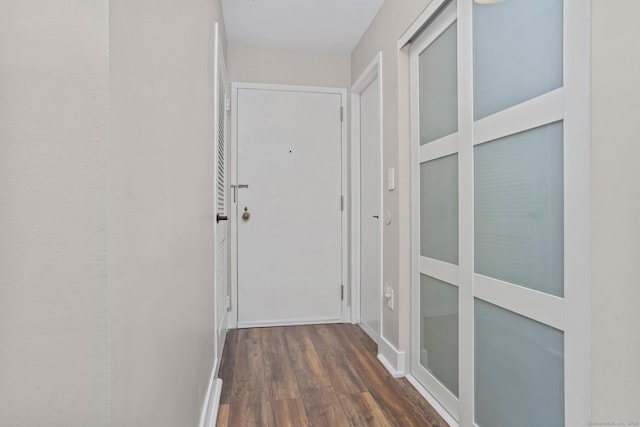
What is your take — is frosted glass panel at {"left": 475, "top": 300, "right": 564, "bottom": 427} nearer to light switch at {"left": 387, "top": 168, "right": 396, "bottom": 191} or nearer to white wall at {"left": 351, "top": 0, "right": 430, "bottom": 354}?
white wall at {"left": 351, "top": 0, "right": 430, "bottom": 354}

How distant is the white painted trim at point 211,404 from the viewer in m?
1.52

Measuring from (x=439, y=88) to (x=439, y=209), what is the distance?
0.61 m

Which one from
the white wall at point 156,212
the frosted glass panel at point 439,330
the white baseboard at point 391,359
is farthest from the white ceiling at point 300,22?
the white baseboard at point 391,359

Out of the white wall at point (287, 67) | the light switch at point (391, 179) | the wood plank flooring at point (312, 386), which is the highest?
the white wall at point (287, 67)

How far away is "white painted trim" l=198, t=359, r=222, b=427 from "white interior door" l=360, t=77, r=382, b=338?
1.25 m

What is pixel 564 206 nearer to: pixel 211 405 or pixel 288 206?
pixel 211 405

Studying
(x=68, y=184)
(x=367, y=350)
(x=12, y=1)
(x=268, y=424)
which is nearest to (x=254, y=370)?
(x=268, y=424)

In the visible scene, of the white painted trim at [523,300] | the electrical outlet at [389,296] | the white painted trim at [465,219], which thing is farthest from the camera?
the electrical outlet at [389,296]

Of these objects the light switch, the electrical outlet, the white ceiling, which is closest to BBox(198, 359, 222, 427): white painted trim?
the electrical outlet

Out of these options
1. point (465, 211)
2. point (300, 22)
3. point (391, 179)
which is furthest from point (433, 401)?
point (300, 22)

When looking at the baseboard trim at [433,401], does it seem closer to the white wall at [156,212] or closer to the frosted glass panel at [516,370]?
the frosted glass panel at [516,370]

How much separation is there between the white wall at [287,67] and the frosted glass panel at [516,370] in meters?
2.46

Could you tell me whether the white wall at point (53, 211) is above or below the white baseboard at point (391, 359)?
above

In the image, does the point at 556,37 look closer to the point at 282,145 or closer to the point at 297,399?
the point at 297,399
